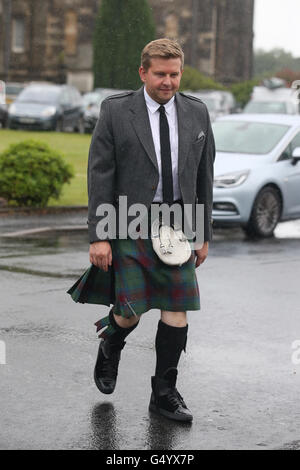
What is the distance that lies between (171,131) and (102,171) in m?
0.42

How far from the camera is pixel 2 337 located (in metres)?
8.20

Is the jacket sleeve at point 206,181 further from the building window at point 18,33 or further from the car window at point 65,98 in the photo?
the building window at point 18,33

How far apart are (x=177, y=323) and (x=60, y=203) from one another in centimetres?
1233

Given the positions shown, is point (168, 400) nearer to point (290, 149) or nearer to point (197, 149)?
point (197, 149)

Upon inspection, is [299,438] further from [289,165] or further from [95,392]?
→ [289,165]

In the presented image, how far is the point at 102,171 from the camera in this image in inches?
240

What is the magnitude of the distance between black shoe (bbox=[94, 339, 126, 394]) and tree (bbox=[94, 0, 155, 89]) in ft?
131

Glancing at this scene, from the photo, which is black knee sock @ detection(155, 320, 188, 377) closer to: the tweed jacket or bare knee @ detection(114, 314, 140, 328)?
bare knee @ detection(114, 314, 140, 328)

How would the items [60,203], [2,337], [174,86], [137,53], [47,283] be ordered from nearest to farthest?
[174,86], [2,337], [47,283], [60,203], [137,53]

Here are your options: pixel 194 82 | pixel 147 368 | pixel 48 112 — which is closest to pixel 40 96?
pixel 48 112

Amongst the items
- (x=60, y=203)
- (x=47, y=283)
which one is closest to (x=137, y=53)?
(x=60, y=203)

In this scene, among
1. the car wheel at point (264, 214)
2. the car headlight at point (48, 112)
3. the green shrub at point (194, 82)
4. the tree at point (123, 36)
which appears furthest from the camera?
the green shrub at point (194, 82)

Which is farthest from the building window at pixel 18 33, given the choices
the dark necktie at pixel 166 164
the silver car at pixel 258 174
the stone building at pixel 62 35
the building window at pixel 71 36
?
the dark necktie at pixel 166 164

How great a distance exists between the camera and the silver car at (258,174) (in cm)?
1509
